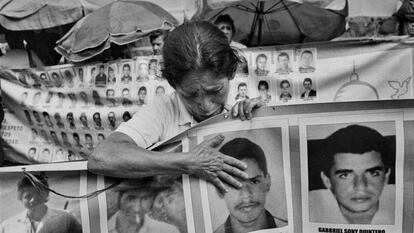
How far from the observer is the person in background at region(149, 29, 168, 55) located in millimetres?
2852

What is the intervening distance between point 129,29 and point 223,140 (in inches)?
71.4

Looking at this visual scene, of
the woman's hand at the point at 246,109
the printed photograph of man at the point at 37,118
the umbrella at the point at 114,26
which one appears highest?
the umbrella at the point at 114,26

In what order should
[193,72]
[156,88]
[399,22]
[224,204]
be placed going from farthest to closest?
[399,22] → [156,88] → [193,72] → [224,204]

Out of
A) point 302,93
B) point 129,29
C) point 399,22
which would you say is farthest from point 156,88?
point 399,22

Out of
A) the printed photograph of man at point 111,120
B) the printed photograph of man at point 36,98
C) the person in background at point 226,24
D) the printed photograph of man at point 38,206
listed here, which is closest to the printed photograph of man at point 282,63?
the person in background at point 226,24

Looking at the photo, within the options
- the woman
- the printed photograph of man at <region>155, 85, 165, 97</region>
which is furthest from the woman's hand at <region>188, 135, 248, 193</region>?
the printed photograph of man at <region>155, 85, 165, 97</region>

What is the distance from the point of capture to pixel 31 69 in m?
3.15

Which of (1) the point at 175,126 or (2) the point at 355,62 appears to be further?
(2) the point at 355,62

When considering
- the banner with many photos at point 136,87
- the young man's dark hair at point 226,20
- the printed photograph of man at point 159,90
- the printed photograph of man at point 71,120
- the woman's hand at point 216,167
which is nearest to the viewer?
the woman's hand at point 216,167

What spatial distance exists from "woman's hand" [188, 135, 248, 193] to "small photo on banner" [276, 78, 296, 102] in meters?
1.56

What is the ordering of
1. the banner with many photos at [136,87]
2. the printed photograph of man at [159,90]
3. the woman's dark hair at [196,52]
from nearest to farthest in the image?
the woman's dark hair at [196,52]
the banner with many photos at [136,87]
the printed photograph of man at [159,90]

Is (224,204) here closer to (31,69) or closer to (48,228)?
(48,228)

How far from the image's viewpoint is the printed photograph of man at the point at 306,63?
8.63 feet

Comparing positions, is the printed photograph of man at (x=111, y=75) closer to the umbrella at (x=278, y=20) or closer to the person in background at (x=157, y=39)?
the person in background at (x=157, y=39)
